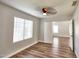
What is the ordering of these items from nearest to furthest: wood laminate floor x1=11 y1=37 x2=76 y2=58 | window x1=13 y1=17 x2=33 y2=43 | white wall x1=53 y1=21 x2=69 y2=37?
wood laminate floor x1=11 y1=37 x2=76 y2=58 → window x1=13 y1=17 x2=33 y2=43 → white wall x1=53 y1=21 x2=69 y2=37

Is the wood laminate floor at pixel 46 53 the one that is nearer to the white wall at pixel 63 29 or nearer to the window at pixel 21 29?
the window at pixel 21 29

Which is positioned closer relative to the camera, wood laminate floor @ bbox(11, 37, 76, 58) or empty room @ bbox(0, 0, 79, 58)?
empty room @ bbox(0, 0, 79, 58)

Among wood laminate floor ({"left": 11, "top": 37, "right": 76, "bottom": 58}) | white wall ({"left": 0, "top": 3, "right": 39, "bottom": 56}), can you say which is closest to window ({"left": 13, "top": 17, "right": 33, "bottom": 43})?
white wall ({"left": 0, "top": 3, "right": 39, "bottom": 56})

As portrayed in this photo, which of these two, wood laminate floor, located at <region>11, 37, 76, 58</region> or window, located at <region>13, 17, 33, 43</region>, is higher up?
window, located at <region>13, 17, 33, 43</region>

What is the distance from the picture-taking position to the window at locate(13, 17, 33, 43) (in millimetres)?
4031

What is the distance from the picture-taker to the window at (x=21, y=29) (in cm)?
403

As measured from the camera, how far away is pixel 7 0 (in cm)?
263

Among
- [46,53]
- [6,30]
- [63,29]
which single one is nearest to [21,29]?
[6,30]

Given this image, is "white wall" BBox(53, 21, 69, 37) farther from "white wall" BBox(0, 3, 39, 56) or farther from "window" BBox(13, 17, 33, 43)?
"white wall" BBox(0, 3, 39, 56)

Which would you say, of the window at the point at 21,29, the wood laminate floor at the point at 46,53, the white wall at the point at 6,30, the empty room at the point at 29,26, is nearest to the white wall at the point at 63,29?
the empty room at the point at 29,26

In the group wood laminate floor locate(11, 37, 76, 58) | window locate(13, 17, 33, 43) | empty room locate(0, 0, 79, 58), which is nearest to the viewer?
empty room locate(0, 0, 79, 58)

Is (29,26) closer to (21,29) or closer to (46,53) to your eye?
(21,29)

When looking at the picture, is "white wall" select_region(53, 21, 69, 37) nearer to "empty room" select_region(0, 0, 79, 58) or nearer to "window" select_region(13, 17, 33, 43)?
"empty room" select_region(0, 0, 79, 58)

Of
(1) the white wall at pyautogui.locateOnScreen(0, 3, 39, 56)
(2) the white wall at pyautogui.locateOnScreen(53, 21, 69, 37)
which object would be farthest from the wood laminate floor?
(2) the white wall at pyautogui.locateOnScreen(53, 21, 69, 37)
